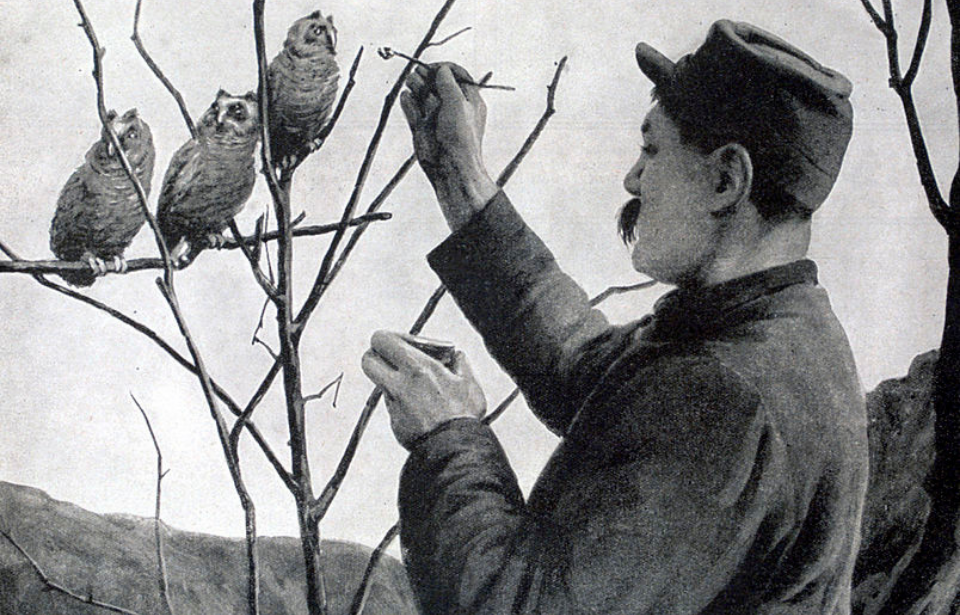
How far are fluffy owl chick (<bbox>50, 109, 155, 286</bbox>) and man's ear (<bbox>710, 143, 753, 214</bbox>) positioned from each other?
2.33ft

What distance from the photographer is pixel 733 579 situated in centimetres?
119

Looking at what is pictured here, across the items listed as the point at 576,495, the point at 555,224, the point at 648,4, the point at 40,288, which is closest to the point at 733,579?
the point at 576,495

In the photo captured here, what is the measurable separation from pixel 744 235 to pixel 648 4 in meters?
0.41

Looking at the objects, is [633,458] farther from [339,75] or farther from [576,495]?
[339,75]

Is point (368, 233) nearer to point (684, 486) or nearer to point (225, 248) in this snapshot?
point (225, 248)

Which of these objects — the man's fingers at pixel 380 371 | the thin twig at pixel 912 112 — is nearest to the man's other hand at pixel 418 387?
the man's fingers at pixel 380 371

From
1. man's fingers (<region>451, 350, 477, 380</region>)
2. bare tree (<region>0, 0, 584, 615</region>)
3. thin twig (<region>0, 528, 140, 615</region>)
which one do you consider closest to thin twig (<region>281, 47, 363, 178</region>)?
bare tree (<region>0, 0, 584, 615</region>)

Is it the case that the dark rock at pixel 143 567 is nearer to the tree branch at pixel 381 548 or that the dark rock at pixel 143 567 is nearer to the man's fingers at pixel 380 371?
the tree branch at pixel 381 548

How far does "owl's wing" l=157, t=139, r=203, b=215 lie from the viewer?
1477 mm

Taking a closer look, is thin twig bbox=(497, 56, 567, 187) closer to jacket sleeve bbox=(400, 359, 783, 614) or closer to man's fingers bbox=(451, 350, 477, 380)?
man's fingers bbox=(451, 350, 477, 380)

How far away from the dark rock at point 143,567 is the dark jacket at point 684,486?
183 mm

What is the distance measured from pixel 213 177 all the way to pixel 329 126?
16 cm

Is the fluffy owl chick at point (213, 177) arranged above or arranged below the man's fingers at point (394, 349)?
above

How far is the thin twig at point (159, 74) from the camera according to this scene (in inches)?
59.7
